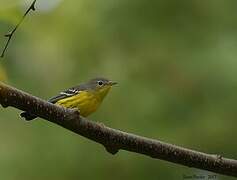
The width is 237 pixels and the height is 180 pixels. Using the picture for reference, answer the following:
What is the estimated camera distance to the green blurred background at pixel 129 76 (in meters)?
5.31

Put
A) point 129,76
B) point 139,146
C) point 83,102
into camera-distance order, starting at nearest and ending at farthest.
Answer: point 139,146 → point 83,102 → point 129,76

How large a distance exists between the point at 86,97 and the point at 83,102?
0.14ft

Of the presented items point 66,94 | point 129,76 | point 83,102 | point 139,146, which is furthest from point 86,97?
point 139,146

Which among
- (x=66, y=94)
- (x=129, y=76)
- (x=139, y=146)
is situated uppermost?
(x=139, y=146)

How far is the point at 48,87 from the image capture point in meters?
5.96

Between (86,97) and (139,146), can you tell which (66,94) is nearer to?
(86,97)

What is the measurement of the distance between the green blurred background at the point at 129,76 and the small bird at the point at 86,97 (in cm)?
87

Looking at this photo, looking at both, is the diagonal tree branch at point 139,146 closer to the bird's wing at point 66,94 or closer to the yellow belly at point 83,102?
the yellow belly at point 83,102

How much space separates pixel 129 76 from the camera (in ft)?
19.1

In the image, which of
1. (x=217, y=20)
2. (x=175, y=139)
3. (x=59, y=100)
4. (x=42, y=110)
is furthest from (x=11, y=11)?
(x=217, y=20)

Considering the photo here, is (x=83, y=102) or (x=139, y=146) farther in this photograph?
(x=83, y=102)

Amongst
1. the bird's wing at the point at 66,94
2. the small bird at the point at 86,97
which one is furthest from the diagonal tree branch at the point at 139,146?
the bird's wing at the point at 66,94

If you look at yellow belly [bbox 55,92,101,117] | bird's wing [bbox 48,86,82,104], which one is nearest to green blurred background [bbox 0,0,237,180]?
bird's wing [bbox 48,86,82,104]

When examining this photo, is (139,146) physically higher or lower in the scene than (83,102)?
higher
